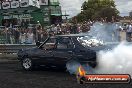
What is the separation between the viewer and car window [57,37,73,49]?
12.3 m

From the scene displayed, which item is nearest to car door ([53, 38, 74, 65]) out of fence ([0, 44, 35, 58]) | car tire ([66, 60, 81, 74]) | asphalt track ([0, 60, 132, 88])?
car tire ([66, 60, 81, 74])

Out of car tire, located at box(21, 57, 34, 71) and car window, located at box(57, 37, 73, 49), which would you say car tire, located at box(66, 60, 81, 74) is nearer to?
car window, located at box(57, 37, 73, 49)

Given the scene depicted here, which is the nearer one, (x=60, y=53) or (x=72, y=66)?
(x=72, y=66)

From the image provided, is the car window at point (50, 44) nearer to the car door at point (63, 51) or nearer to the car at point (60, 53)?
the car at point (60, 53)

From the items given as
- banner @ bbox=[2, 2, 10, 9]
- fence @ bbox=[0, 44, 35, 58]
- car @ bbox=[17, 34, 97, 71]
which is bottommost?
fence @ bbox=[0, 44, 35, 58]

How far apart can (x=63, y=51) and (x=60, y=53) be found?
0.14m

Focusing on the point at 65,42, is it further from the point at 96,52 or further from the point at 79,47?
the point at 96,52

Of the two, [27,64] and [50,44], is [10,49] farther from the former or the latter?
[50,44]

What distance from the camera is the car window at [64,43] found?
40.3ft

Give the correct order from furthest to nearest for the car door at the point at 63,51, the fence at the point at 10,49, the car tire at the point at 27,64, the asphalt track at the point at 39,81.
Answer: the fence at the point at 10,49, the car tire at the point at 27,64, the car door at the point at 63,51, the asphalt track at the point at 39,81

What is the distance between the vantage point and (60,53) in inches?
486

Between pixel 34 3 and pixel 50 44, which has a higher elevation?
pixel 34 3

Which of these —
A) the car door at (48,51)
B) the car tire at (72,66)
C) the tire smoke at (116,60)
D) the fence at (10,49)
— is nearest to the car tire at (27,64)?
the car door at (48,51)

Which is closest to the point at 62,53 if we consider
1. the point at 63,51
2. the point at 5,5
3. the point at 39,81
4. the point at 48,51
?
the point at 63,51
